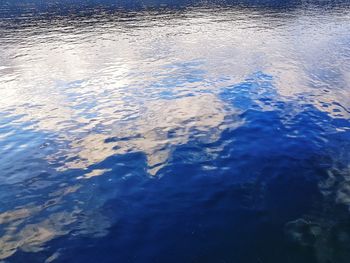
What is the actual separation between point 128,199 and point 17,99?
24810mm

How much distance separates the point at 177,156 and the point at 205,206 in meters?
6.08

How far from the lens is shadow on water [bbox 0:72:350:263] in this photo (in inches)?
634

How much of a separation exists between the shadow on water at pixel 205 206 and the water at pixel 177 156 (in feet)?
0.28

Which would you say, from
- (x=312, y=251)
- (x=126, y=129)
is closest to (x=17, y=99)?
(x=126, y=129)

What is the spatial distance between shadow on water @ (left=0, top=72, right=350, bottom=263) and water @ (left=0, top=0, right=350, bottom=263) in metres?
0.08

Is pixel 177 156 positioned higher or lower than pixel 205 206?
higher

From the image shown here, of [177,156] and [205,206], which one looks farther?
[177,156]

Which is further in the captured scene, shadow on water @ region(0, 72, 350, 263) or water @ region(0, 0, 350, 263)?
water @ region(0, 0, 350, 263)

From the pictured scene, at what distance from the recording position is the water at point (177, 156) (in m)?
16.7

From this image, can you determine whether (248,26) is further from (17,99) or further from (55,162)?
(55,162)

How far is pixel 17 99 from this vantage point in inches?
1480

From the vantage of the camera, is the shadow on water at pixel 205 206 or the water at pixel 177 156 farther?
the water at pixel 177 156

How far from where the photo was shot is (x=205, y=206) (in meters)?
19.4

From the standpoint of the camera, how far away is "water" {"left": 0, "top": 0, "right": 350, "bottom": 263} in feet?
54.9
